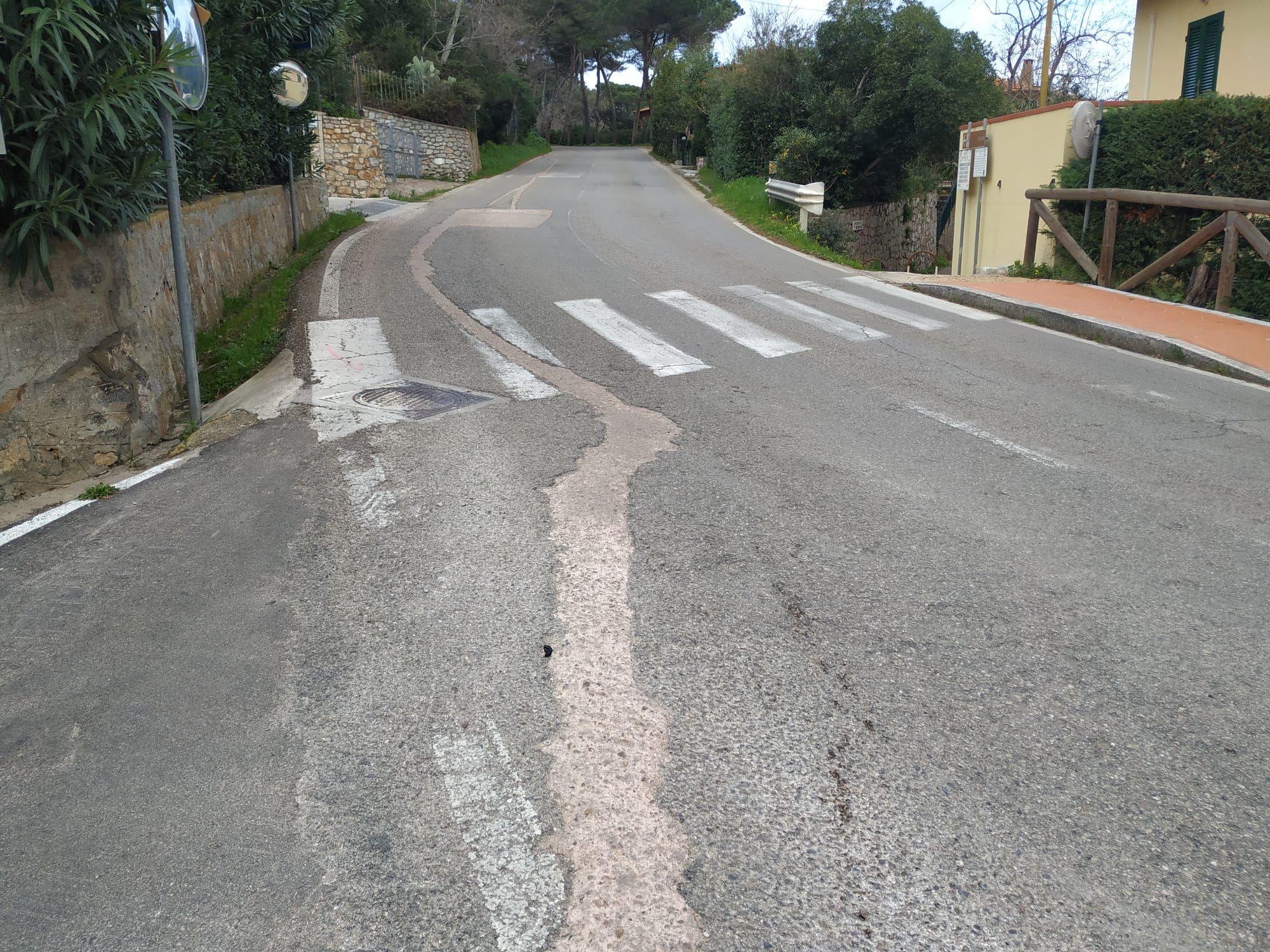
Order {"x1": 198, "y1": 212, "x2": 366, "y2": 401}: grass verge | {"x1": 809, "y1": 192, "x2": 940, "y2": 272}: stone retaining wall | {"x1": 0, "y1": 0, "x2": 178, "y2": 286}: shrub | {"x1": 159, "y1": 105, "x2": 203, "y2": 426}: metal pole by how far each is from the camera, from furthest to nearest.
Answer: {"x1": 809, "y1": 192, "x2": 940, "y2": 272}: stone retaining wall → {"x1": 198, "y1": 212, "x2": 366, "y2": 401}: grass verge → {"x1": 159, "y1": 105, "x2": 203, "y2": 426}: metal pole → {"x1": 0, "y1": 0, "x2": 178, "y2": 286}: shrub

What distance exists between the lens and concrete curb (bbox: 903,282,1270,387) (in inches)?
351

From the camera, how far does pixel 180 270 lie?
6859mm

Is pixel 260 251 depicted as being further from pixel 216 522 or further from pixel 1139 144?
pixel 1139 144

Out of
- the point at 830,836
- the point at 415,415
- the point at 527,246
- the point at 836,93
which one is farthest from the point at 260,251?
the point at 836,93

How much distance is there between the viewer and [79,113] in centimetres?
541

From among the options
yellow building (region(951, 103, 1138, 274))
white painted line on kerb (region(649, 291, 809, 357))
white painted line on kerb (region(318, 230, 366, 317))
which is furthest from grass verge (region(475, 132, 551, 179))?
white painted line on kerb (region(649, 291, 809, 357))

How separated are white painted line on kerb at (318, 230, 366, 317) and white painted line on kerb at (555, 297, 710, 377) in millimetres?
2384

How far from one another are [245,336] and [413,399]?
113 inches

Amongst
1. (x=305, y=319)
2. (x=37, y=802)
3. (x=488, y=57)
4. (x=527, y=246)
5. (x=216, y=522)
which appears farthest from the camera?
(x=488, y=57)

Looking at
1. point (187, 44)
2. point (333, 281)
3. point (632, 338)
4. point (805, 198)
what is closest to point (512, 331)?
point (632, 338)

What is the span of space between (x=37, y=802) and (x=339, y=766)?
0.90 meters

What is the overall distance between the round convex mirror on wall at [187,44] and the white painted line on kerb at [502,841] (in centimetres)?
477

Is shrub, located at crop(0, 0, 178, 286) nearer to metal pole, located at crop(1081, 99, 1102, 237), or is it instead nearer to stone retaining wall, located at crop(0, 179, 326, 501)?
stone retaining wall, located at crop(0, 179, 326, 501)

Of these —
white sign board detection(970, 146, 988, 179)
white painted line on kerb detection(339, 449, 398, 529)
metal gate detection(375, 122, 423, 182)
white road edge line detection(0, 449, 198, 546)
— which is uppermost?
metal gate detection(375, 122, 423, 182)
